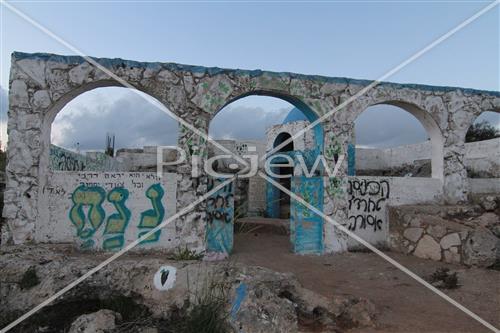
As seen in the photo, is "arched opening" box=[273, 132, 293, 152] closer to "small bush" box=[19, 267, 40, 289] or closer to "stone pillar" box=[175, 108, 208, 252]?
"stone pillar" box=[175, 108, 208, 252]

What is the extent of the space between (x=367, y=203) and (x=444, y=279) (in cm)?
300

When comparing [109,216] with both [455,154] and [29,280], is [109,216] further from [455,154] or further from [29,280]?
[455,154]

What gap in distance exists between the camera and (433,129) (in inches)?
394

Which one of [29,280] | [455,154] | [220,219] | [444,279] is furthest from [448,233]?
[29,280]

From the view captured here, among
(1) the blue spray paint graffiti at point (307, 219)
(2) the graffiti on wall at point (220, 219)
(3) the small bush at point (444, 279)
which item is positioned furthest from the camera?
(1) the blue spray paint graffiti at point (307, 219)

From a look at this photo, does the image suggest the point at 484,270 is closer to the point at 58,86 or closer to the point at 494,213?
the point at 494,213

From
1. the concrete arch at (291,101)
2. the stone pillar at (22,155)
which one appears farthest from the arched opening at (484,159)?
the stone pillar at (22,155)

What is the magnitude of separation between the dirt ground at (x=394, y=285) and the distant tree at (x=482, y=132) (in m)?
16.6

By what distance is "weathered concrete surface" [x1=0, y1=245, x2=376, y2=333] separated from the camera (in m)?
3.74

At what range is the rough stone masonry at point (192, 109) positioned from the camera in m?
7.80

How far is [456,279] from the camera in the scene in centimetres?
658

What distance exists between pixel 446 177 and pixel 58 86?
949 cm

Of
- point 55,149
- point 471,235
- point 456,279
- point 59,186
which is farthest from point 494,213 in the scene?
point 55,149

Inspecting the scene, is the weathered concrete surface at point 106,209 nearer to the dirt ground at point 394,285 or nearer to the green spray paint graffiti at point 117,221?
the green spray paint graffiti at point 117,221
